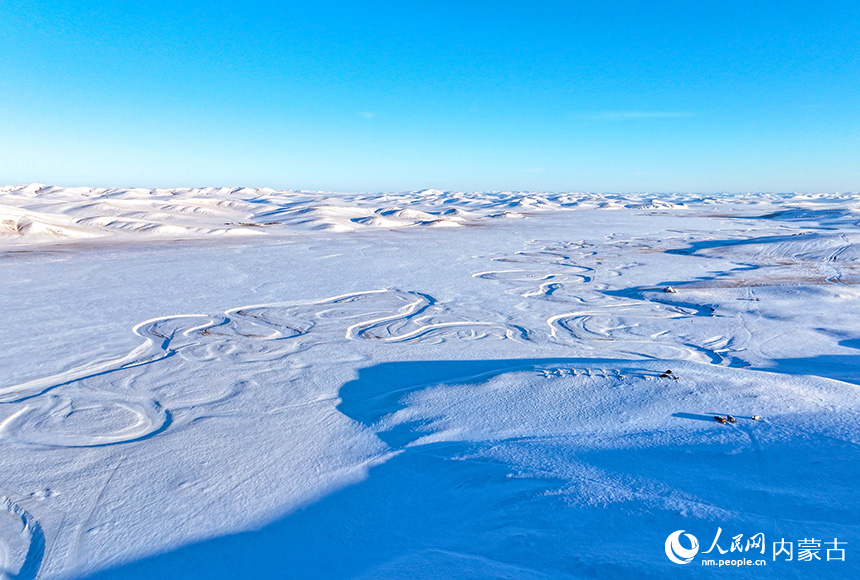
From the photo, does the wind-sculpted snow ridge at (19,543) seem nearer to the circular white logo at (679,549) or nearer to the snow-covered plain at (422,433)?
the snow-covered plain at (422,433)

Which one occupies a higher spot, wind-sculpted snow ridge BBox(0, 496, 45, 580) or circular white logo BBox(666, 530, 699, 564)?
circular white logo BBox(666, 530, 699, 564)

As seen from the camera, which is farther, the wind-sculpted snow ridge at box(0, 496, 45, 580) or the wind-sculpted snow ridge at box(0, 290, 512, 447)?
the wind-sculpted snow ridge at box(0, 290, 512, 447)

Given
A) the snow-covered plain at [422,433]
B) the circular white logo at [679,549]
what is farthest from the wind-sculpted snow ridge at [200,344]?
the circular white logo at [679,549]

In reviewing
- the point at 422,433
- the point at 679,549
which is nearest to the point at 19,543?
the point at 422,433

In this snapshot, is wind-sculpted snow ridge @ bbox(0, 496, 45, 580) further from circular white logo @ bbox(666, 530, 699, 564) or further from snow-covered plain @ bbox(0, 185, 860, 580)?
circular white logo @ bbox(666, 530, 699, 564)

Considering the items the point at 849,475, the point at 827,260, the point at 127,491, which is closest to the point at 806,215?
the point at 827,260

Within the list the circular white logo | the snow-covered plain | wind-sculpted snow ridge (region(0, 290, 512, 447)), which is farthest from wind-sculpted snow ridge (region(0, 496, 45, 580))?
the circular white logo

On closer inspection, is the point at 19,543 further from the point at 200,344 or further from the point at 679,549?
the point at 200,344
